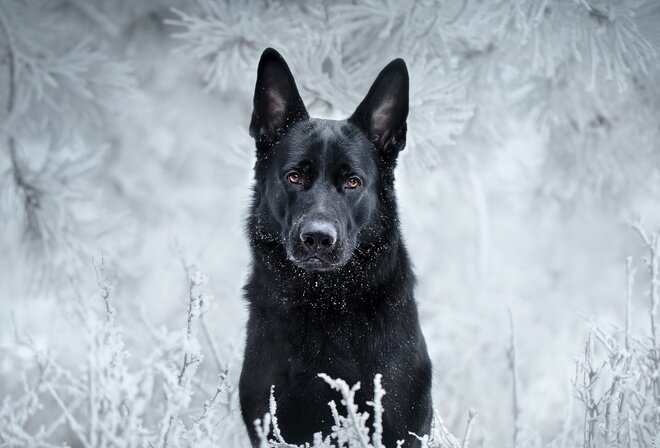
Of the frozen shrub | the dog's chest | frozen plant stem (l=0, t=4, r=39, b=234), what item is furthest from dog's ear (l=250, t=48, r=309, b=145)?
frozen plant stem (l=0, t=4, r=39, b=234)

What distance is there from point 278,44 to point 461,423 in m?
3.61

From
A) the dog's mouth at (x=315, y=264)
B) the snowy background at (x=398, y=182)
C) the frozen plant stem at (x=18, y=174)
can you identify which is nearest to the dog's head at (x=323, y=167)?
the dog's mouth at (x=315, y=264)

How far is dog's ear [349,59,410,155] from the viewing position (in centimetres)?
301

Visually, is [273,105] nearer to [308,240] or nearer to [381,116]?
[381,116]

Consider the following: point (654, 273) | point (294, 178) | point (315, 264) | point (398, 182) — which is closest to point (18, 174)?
point (294, 178)

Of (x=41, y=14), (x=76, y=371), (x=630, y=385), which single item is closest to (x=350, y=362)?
(x=630, y=385)

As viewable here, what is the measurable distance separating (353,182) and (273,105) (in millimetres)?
555

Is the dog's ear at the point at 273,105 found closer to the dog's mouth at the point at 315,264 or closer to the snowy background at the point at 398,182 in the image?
the dog's mouth at the point at 315,264

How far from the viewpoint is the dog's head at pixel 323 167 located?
2.67 m

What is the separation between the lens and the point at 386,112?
3.09 meters

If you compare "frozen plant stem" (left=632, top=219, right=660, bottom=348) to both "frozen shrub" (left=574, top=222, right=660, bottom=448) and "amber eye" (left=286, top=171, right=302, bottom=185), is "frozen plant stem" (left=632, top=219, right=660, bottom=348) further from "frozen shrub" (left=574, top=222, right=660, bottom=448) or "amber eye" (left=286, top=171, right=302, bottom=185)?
"amber eye" (left=286, top=171, right=302, bottom=185)

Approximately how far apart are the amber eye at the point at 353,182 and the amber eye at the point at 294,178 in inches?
7.9

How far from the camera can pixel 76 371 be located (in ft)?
21.3

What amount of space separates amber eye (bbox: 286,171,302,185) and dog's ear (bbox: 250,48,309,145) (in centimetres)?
29
